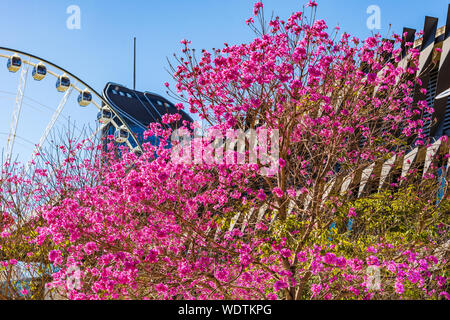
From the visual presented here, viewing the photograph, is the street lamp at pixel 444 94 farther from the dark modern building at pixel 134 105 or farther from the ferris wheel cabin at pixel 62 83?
the dark modern building at pixel 134 105

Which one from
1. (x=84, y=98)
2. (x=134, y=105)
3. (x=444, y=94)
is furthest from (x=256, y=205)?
(x=134, y=105)

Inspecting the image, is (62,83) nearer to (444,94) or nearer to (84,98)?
(84,98)

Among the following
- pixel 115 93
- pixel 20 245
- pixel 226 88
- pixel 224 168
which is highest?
pixel 115 93

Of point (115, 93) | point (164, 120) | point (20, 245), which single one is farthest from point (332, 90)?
point (115, 93)

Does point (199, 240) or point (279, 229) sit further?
point (199, 240)

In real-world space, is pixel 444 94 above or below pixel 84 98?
below

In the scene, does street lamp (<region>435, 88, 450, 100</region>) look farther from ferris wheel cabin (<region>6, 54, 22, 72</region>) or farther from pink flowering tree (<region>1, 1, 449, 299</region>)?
ferris wheel cabin (<region>6, 54, 22, 72</region>)

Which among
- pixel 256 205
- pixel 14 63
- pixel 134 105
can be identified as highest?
pixel 134 105

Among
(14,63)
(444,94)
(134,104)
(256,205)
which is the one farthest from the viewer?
(134,104)

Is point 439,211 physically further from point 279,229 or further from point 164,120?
point 164,120

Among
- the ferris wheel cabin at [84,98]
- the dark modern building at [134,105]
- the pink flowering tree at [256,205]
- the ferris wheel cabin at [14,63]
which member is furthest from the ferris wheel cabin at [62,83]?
the dark modern building at [134,105]

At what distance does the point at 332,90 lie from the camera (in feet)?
27.1

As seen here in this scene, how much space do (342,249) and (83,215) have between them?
3988 mm

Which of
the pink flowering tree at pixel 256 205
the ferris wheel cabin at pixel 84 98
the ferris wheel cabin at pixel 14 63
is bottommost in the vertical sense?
the pink flowering tree at pixel 256 205
